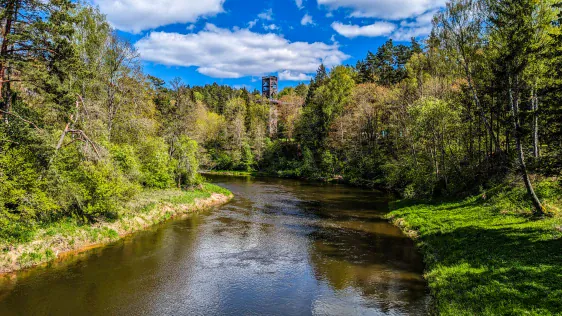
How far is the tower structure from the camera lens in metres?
139

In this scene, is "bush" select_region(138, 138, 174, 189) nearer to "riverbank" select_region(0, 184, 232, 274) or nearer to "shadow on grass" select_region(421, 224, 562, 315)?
"riverbank" select_region(0, 184, 232, 274)

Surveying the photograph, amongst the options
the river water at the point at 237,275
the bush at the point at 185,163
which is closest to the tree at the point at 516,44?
the river water at the point at 237,275

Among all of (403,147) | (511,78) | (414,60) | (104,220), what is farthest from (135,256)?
(414,60)

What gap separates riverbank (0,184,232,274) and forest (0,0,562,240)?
0.80 metres

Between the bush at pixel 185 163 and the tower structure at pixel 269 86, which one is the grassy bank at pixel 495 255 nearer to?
the bush at pixel 185 163

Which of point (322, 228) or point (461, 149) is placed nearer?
point (322, 228)

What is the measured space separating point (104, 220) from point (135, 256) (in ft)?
19.2

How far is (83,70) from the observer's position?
20.1 m

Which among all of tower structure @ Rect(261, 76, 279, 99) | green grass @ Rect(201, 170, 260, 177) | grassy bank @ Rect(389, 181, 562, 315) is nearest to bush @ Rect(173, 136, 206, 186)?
grassy bank @ Rect(389, 181, 562, 315)

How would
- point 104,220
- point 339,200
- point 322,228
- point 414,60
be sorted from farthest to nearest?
1. point 414,60
2. point 339,200
3. point 322,228
4. point 104,220

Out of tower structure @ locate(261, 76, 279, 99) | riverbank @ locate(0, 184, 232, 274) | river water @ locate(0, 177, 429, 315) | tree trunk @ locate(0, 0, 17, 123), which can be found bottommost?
river water @ locate(0, 177, 429, 315)

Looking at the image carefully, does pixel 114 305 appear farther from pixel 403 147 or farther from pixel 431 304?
pixel 403 147

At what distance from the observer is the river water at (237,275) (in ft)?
44.5

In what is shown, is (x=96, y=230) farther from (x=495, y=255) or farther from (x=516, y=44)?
(x=516, y=44)
